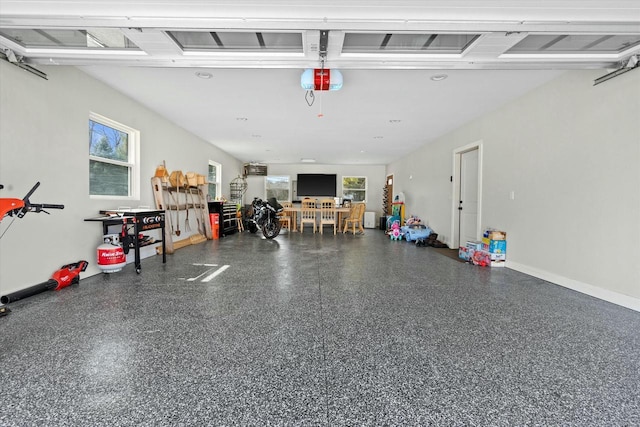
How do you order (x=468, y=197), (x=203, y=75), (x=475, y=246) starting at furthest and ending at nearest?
1. (x=468, y=197)
2. (x=475, y=246)
3. (x=203, y=75)

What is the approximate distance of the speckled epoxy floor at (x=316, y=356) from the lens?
1192mm

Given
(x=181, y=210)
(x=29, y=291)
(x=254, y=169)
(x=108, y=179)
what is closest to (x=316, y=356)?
(x=29, y=291)

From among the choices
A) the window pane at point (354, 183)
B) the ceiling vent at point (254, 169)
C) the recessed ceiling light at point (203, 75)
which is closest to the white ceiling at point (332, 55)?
the recessed ceiling light at point (203, 75)

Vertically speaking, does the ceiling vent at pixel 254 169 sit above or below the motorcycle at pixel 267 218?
above

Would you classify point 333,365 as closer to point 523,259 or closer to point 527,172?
point 523,259

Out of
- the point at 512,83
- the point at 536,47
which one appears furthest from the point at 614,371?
the point at 512,83

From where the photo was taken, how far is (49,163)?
2834 millimetres

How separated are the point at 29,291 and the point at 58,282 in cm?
27

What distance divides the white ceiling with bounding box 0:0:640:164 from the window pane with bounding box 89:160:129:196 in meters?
1.07

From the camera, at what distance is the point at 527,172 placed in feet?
12.0

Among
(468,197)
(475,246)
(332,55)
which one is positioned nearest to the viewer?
(332,55)

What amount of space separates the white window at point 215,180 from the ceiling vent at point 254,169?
2260 millimetres

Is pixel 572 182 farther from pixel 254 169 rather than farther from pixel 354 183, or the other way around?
pixel 254 169

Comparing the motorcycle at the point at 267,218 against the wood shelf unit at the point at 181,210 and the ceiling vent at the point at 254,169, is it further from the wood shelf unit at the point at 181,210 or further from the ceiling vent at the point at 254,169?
the ceiling vent at the point at 254,169
